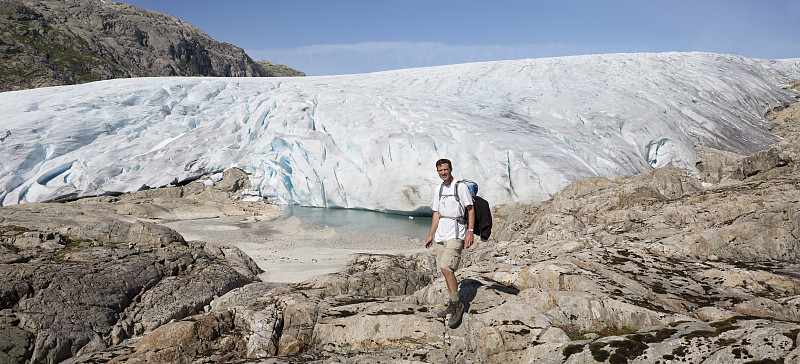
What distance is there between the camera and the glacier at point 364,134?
69.5 ft

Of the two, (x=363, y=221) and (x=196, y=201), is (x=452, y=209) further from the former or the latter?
(x=196, y=201)

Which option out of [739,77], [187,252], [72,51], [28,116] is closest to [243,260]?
[187,252]

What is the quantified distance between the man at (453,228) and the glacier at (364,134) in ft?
50.9

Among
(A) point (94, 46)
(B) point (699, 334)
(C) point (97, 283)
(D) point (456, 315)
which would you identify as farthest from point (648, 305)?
(A) point (94, 46)

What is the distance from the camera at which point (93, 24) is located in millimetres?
90875

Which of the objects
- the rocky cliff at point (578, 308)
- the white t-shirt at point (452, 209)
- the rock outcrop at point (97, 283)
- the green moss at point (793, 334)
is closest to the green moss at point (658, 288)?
the rocky cliff at point (578, 308)

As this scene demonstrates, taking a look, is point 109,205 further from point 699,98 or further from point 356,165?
point 699,98

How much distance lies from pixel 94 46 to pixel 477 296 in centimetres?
10117

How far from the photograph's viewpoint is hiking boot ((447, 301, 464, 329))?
4.96 metres

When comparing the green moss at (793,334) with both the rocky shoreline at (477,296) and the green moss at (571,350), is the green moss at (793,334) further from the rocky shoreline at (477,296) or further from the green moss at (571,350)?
the green moss at (571,350)

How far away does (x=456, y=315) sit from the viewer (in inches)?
196

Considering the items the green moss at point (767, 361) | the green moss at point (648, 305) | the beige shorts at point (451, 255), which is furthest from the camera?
the beige shorts at point (451, 255)

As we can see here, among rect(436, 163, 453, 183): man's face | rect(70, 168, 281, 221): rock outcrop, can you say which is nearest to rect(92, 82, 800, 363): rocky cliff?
rect(436, 163, 453, 183): man's face

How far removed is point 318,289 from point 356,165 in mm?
15837
